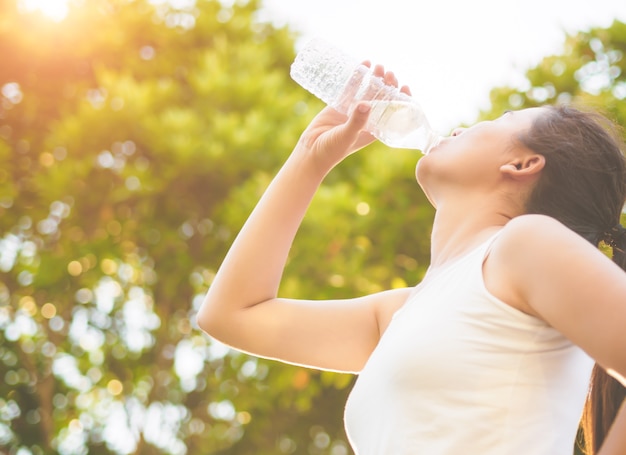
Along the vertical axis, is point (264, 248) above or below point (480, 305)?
below

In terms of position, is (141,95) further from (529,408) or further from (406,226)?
(529,408)

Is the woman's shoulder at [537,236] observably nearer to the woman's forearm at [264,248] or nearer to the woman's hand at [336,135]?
the woman's hand at [336,135]

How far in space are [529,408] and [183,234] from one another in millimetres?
5306

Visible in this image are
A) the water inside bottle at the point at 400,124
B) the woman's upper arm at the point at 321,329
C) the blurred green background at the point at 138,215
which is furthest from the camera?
the blurred green background at the point at 138,215

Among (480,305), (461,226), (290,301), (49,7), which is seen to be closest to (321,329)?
(290,301)

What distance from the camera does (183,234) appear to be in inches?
252

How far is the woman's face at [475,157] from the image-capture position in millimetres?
1564

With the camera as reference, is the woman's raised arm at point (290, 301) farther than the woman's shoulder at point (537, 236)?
Yes

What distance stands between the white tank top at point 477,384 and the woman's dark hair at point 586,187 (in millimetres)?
236

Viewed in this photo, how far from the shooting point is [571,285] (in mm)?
1154

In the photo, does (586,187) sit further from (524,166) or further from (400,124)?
(400,124)

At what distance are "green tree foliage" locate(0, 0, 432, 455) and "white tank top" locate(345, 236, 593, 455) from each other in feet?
12.3

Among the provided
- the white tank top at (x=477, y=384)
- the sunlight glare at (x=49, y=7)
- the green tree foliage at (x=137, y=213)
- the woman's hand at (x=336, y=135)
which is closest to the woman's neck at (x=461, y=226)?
the white tank top at (x=477, y=384)

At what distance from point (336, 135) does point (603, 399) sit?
28.9 inches
